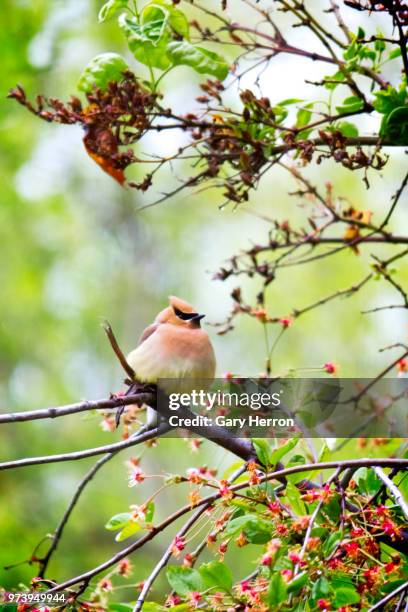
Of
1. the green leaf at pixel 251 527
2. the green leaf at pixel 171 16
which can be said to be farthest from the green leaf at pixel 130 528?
the green leaf at pixel 171 16

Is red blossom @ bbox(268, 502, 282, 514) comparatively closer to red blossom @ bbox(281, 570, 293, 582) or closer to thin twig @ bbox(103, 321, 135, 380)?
red blossom @ bbox(281, 570, 293, 582)

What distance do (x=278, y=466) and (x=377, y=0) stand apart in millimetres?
1028

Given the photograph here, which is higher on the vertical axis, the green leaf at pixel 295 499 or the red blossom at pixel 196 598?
the green leaf at pixel 295 499

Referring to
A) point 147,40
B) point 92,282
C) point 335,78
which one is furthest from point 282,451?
point 92,282

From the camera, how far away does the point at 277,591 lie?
1.47m

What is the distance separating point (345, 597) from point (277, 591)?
0.54ft

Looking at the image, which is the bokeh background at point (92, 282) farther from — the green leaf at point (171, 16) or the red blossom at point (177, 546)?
the red blossom at point (177, 546)

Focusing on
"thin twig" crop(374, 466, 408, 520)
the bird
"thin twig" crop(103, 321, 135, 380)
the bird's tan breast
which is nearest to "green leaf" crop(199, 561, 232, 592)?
"thin twig" crop(374, 466, 408, 520)

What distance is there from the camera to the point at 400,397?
104 inches

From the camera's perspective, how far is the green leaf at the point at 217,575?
1673 millimetres

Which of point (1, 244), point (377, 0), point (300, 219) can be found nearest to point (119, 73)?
point (377, 0)

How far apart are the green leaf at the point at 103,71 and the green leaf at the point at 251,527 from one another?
115 cm

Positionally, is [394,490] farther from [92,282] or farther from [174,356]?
[92,282]

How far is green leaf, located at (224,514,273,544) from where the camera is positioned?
→ 1.75 m
